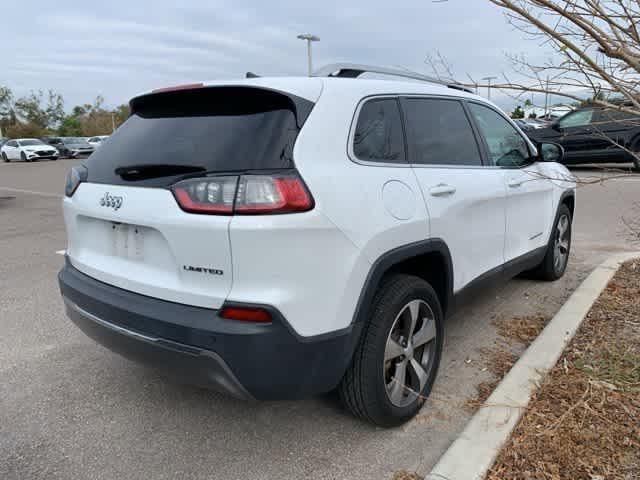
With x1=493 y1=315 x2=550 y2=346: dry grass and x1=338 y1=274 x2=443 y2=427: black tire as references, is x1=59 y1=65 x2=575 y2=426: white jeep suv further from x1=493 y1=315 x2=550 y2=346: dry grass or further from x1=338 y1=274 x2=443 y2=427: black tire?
x1=493 y1=315 x2=550 y2=346: dry grass

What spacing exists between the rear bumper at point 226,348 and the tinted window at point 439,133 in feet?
3.88

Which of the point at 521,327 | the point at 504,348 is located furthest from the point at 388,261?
the point at 521,327

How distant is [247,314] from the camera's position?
79.6 inches

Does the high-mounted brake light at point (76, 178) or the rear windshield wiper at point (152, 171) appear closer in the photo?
the rear windshield wiper at point (152, 171)

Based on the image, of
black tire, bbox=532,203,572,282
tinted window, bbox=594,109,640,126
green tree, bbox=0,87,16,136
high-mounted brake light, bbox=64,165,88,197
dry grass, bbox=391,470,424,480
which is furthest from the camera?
green tree, bbox=0,87,16,136

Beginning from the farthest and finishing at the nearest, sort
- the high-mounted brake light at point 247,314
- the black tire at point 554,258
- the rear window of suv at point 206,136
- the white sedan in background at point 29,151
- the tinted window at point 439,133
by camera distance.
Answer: the white sedan in background at point 29,151 < the black tire at point 554,258 < the tinted window at point 439,133 < the rear window of suv at point 206,136 < the high-mounted brake light at point 247,314

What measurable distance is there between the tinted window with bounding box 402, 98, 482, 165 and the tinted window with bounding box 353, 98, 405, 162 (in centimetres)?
10

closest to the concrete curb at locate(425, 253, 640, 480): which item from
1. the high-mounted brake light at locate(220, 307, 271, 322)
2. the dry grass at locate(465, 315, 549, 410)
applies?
the dry grass at locate(465, 315, 549, 410)

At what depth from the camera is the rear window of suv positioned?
2125mm

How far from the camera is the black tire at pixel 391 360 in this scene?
7.87ft

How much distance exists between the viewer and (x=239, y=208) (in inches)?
79.6

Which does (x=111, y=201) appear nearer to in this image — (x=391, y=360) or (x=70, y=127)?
(x=391, y=360)

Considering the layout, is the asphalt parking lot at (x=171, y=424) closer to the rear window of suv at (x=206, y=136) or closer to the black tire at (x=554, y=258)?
the black tire at (x=554, y=258)

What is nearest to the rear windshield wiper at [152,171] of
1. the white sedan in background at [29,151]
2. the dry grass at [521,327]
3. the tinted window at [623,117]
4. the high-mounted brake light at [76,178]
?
the high-mounted brake light at [76,178]
